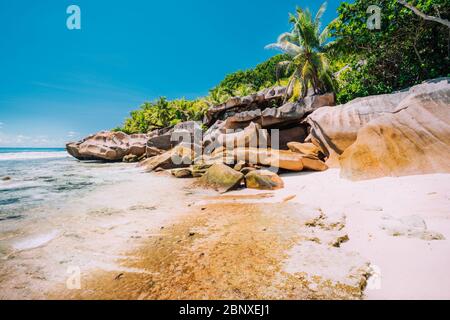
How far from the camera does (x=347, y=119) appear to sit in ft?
29.7

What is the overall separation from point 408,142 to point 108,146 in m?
29.4

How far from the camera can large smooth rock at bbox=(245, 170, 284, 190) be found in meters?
7.38

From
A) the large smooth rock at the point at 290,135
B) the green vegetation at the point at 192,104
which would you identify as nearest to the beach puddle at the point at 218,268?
the large smooth rock at the point at 290,135

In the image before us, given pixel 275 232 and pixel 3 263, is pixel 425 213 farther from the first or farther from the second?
pixel 3 263

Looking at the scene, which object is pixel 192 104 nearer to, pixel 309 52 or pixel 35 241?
pixel 309 52

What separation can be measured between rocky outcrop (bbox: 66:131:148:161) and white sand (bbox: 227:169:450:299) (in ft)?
80.6

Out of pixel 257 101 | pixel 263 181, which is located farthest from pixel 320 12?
pixel 263 181

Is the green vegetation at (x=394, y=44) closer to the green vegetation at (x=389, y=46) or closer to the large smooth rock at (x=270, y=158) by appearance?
the green vegetation at (x=389, y=46)

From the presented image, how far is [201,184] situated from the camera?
8555 mm

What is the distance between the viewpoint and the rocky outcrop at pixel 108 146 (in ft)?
89.0

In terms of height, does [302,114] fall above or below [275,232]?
above

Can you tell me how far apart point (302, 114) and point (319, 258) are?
13520 mm

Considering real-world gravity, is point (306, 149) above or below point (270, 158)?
above
